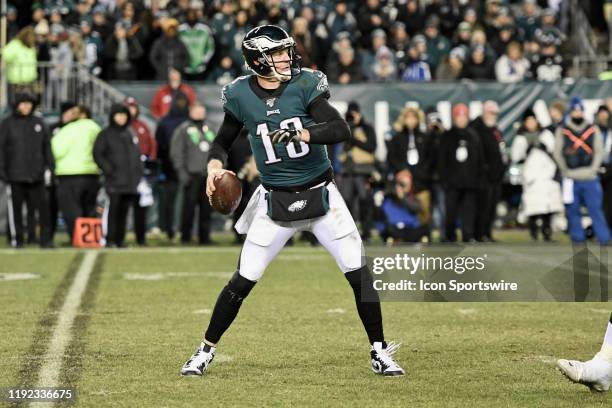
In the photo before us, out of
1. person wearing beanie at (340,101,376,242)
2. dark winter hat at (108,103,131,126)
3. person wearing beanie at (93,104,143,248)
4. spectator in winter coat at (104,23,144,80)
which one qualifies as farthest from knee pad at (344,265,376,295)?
spectator in winter coat at (104,23,144,80)

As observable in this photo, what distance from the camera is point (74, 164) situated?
48.9 feet

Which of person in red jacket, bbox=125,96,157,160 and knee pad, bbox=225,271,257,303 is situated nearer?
knee pad, bbox=225,271,257,303

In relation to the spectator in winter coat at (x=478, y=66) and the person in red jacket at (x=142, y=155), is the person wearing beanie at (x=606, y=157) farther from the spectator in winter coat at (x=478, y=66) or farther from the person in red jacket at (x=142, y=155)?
the person in red jacket at (x=142, y=155)

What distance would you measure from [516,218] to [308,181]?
38.1ft

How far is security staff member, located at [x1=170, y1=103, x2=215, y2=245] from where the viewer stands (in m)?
15.4

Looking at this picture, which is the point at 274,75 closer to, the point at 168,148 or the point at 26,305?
the point at 26,305

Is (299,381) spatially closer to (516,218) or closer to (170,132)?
(170,132)

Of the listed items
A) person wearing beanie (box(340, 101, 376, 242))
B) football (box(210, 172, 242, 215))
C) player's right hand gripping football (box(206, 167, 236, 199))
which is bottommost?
person wearing beanie (box(340, 101, 376, 242))

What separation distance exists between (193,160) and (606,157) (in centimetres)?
499

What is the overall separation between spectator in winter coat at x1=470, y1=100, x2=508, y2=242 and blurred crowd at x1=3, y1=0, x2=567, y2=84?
241cm

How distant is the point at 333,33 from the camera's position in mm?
19266

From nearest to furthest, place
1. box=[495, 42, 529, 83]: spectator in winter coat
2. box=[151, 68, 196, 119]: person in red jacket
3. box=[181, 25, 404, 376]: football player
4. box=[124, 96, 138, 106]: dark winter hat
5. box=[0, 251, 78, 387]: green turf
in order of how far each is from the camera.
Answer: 1. box=[181, 25, 404, 376]: football player
2. box=[0, 251, 78, 387]: green turf
3. box=[124, 96, 138, 106]: dark winter hat
4. box=[151, 68, 196, 119]: person in red jacket
5. box=[495, 42, 529, 83]: spectator in winter coat

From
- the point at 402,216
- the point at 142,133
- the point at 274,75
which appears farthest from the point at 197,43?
the point at 274,75

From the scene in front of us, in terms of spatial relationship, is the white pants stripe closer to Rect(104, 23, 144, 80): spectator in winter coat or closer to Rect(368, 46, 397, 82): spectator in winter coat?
Rect(104, 23, 144, 80): spectator in winter coat
